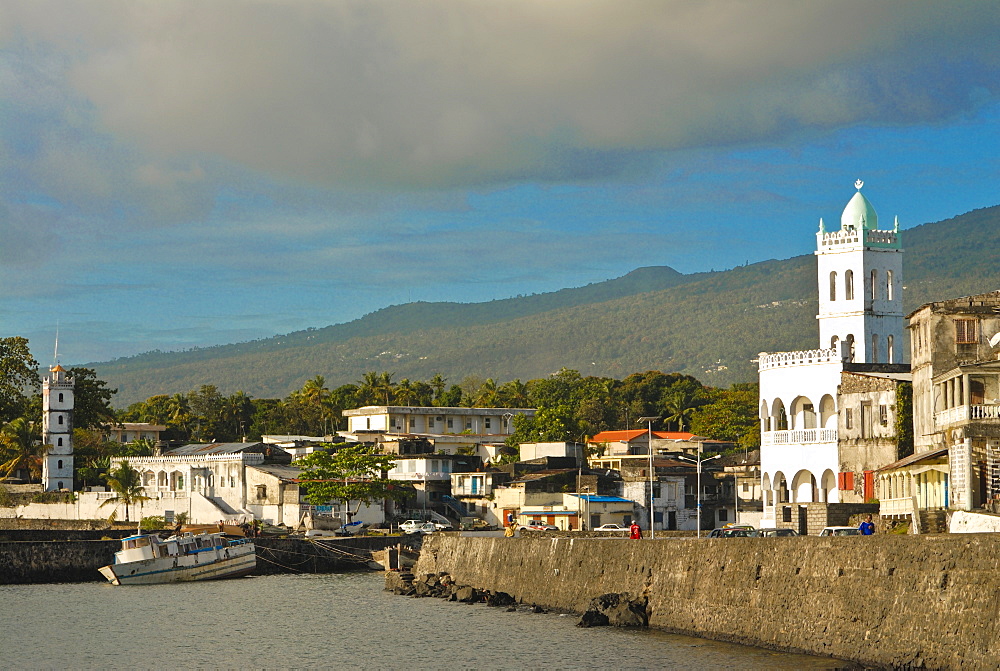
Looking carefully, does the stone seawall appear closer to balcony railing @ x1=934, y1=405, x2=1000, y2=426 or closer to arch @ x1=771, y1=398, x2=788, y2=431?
balcony railing @ x1=934, y1=405, x2=1000, y2=426

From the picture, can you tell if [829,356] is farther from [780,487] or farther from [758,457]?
[758,457]

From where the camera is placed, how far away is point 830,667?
3444 centimetres

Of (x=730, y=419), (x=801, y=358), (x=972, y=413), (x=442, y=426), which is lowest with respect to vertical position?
(x=972, y=413)

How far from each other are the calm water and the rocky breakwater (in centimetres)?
61

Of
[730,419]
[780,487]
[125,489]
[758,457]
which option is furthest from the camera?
[730,419]

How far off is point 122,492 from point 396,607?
51.8 m

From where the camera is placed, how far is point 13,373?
117125 mm

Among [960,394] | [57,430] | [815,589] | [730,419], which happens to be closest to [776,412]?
[960,394]

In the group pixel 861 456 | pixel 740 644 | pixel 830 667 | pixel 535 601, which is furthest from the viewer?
pixel 861 456

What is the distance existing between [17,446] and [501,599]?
226ft

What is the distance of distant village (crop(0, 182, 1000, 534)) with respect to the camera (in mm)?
53844

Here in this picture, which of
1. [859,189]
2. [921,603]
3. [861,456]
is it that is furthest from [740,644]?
[859,189]

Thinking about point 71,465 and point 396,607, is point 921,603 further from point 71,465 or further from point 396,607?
point 71,465

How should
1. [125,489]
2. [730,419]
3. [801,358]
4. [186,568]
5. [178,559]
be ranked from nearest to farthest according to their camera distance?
[178,559], [186,568], [801,358], [125,489], [730,419]
